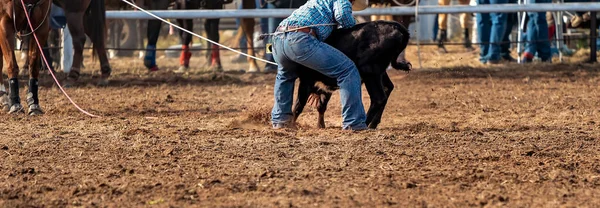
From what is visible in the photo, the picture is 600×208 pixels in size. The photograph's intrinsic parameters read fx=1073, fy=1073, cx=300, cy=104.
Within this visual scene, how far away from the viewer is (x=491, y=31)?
52.5 feet

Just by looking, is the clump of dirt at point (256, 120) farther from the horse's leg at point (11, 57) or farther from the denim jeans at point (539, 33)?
the denim jeans at point (539, 33)

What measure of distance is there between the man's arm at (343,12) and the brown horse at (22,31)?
3.15 metres

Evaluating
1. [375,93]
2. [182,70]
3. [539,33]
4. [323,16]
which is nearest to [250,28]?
[182,70]

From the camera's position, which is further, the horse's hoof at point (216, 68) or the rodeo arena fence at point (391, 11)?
the horse's hoof at point (216, 68)

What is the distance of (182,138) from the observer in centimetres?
796

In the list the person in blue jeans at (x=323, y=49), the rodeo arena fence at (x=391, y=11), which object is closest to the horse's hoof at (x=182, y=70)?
the rodeo arena fence at (x=391, y=11)

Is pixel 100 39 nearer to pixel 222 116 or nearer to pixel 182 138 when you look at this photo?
pixel 222 116

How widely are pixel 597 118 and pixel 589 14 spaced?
7.17 m

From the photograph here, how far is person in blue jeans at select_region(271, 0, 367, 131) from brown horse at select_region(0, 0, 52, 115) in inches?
105

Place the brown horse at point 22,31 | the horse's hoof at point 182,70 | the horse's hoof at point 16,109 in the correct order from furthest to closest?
1. the horse's hoof at point 182,70
2. the horse's hoof at point 16,109
3. the brown horse at point 22,31

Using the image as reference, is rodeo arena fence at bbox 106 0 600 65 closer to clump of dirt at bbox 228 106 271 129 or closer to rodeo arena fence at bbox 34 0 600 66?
rodeo arena fence at bbox 34 0 600 66

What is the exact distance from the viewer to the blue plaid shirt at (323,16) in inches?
310

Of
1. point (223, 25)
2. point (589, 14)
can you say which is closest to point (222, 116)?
point (589, 14)

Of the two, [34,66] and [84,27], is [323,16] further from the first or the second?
[84,27]
